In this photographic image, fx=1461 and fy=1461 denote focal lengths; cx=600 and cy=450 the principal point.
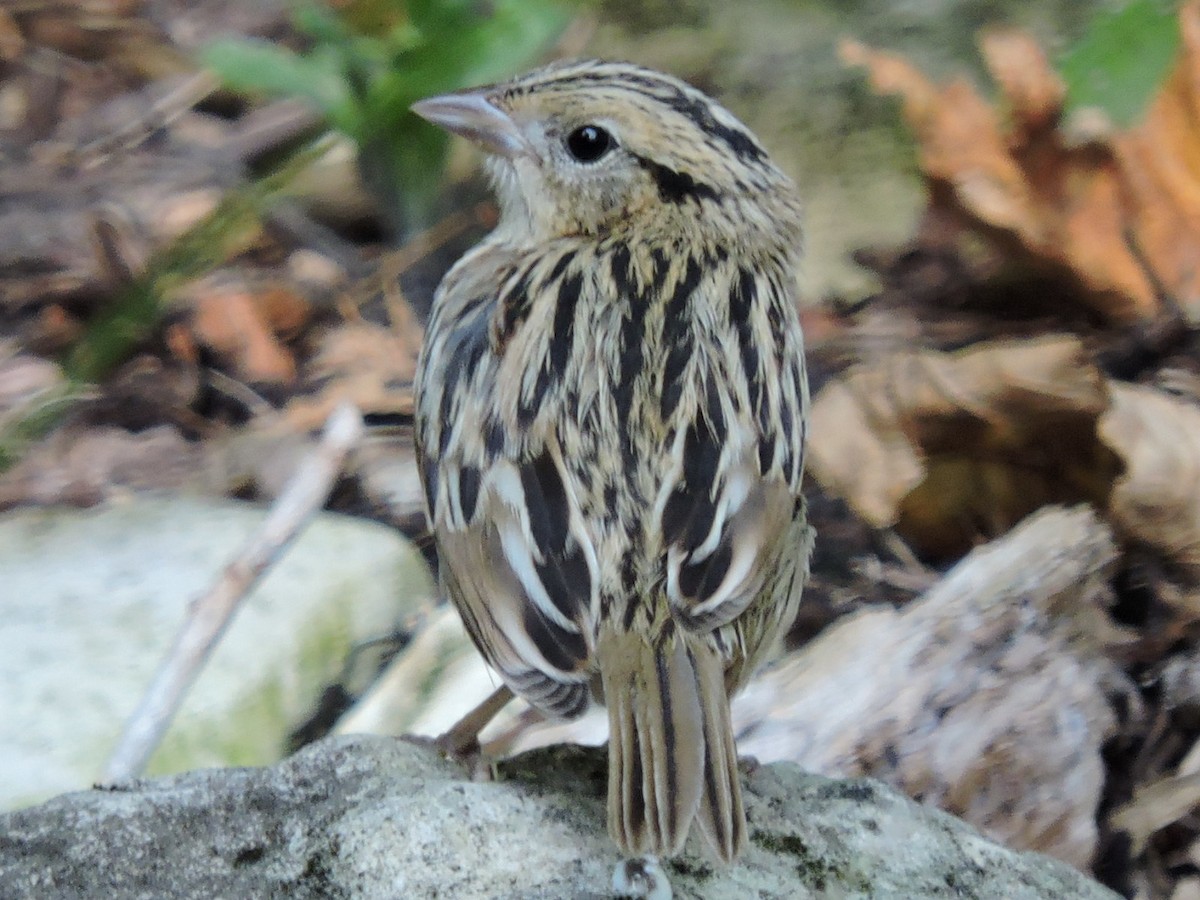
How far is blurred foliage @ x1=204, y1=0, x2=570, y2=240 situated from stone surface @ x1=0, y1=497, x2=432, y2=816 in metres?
1.56

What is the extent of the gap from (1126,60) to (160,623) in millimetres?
2961

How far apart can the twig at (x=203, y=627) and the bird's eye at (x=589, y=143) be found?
0.97 m

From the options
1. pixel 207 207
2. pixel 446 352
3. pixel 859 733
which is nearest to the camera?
pixel 446 352

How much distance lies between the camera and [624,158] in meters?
3.22

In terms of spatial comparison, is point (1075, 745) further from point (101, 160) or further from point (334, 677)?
point (101, 160)

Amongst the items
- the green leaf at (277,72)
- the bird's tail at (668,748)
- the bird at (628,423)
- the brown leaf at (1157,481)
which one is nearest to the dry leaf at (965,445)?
the brown leaf at (1157,481)

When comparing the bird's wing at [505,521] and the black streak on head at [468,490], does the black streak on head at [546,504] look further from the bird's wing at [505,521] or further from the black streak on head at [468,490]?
the black streak on head at [468,490]

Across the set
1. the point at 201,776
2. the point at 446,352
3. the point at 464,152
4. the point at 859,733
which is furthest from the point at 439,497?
the point at 464,152

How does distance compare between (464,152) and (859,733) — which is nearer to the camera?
(859,733)

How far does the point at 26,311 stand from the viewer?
18.2 feet

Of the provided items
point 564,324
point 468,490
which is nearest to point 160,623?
point 468,490

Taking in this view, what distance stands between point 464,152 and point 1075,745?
145 inches

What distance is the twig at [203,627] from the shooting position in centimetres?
317

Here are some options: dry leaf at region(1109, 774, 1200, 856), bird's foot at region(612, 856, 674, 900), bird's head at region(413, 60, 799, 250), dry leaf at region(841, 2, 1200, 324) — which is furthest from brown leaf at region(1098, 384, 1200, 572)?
bird's foot at region(612, 856, 674, 900)
